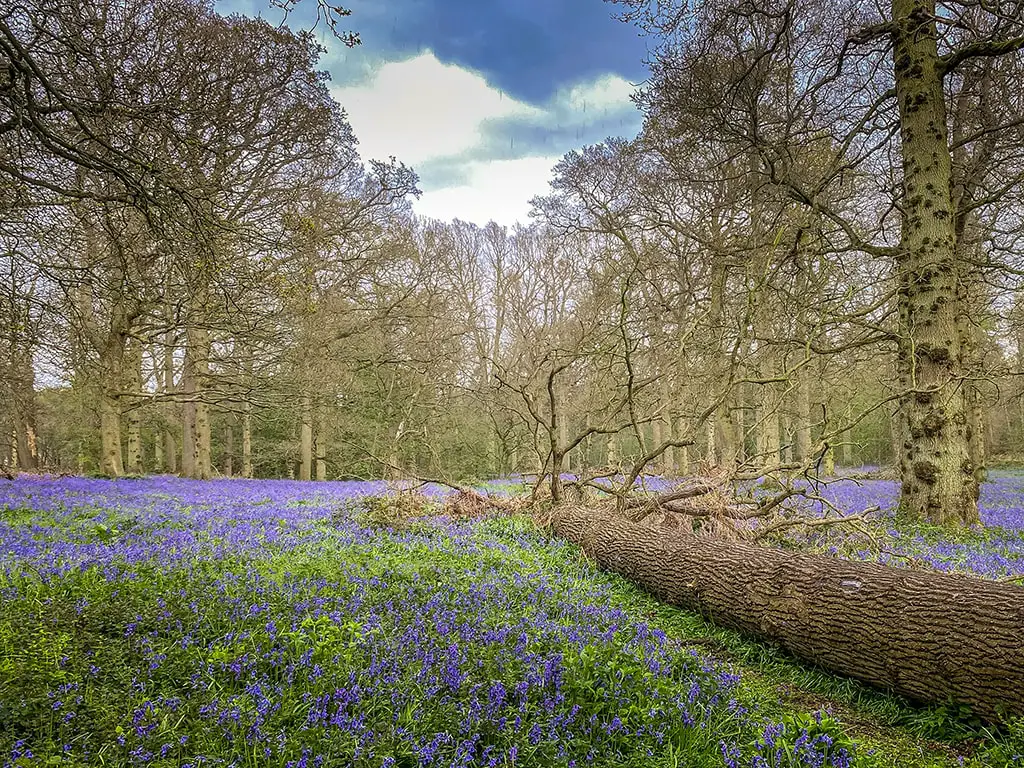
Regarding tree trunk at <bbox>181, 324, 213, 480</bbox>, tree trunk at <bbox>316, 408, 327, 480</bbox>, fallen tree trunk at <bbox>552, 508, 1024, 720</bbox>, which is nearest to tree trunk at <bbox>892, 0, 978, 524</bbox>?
fallen tree trunk at <bbox>552, 508, 1024, 720</bbox>

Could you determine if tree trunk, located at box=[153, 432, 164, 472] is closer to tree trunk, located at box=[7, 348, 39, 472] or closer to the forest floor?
tree trunk, located at box=[7, 348, 39, 472]

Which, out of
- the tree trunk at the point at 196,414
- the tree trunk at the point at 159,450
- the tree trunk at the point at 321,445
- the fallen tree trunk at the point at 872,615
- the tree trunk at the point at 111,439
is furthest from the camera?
the tree trunk at the point at 159,450

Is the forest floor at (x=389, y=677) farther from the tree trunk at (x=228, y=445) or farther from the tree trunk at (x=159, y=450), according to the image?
the tree trunk at (x=159, y=450)

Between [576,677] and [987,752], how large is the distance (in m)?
2.05

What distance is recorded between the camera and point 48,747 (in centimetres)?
225

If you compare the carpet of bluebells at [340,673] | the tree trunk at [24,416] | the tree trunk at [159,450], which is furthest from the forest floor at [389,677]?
the tree trunk at [159,450]

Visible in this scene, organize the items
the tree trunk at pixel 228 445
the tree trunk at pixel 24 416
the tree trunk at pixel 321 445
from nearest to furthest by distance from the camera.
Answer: the tree trunk at pixel 24 416 → the tree trunk at pixel 321 445 → the tree trunk at pixel 228 445

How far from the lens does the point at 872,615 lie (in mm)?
3844

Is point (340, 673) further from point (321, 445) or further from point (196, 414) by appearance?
point (321, 445)

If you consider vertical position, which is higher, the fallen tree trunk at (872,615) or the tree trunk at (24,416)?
the tree trunk at (24,416)

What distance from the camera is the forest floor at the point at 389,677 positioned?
249 centimetres

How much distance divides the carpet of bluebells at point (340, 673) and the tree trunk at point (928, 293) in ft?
19.6

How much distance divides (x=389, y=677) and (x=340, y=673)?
262 millimetres

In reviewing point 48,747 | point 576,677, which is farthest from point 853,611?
point 48,747
